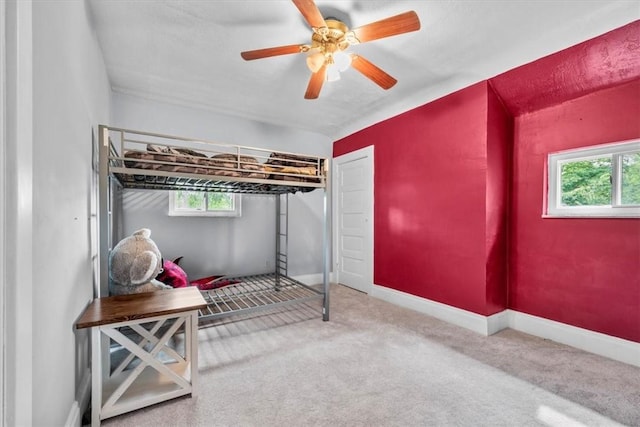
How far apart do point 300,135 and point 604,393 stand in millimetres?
3741

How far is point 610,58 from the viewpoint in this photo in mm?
1834

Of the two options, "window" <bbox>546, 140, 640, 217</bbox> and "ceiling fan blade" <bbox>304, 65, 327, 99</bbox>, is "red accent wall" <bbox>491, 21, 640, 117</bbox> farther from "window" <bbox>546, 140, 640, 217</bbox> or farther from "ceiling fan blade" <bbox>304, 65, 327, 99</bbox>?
"ceiling fan blade" <bbox>304, 65, 327, 99</bbox>

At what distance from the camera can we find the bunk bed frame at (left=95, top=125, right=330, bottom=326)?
67.7 inches

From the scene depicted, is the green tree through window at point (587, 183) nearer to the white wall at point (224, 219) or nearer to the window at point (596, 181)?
the window at point (596, 181)

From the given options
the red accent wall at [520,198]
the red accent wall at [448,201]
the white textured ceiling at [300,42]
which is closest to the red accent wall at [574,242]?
the red accent wall at [520,198]

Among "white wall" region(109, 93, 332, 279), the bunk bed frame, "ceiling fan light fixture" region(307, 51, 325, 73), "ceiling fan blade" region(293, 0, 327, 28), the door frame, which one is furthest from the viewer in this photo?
the door frame

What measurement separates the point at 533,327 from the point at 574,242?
2.61ft

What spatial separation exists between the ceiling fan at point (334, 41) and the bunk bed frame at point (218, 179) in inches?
28.9

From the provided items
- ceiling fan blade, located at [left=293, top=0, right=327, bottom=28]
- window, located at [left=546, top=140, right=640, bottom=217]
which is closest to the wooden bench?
ceiling fan blade, located at [left=293, top=0, right=327, bottom=28]

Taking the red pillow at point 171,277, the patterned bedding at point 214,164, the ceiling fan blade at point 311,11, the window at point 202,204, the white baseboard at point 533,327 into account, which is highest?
the ceiling fan blade at point 311,11

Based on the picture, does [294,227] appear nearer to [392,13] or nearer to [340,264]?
[340,264]

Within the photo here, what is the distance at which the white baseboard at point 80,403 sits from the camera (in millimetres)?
1200

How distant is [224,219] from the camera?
339 centimetres

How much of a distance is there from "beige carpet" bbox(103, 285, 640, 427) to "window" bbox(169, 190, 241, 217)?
1392 mm
